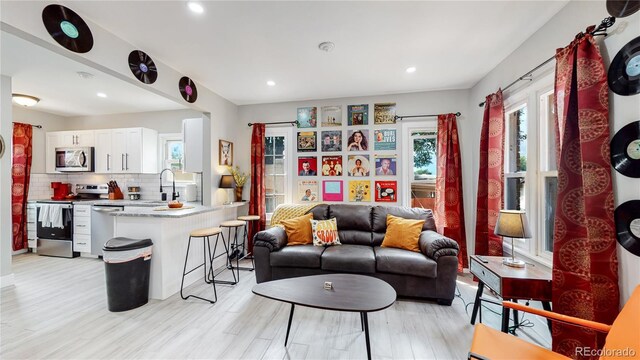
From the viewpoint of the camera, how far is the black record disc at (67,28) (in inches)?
70.7

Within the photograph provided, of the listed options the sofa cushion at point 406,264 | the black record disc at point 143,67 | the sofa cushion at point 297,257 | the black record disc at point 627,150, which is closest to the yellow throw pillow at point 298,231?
the sofa cushion at point 297,257

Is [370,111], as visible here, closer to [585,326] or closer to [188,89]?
[188,89]

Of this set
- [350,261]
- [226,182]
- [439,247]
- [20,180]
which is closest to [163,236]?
[226,182]

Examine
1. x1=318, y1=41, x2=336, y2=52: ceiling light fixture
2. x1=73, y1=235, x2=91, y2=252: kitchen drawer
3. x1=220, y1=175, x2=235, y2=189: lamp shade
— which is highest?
x1=318, y1=41, x2=336, y2=52: ceiling light fixture

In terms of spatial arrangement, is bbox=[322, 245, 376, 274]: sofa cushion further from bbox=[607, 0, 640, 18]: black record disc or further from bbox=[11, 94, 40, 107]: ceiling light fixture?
bbox=[11, 94, 40, 107]: ceiling light fixture

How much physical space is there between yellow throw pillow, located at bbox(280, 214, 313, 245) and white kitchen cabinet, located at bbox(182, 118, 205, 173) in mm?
1664

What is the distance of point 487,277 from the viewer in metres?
2.05

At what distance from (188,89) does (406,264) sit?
3.49 metres

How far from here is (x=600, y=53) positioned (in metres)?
1.53

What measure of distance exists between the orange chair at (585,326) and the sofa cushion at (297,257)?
1768mm

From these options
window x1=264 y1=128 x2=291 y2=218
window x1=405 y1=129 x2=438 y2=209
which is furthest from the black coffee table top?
window x1=264 y1=128 x2=291 y2=218

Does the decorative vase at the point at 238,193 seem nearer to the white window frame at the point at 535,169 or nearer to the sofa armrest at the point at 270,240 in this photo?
the sofa armrest at the point at 270,240

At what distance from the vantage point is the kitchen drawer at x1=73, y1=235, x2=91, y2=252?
4105mm

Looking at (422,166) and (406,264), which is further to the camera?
(422,166)
